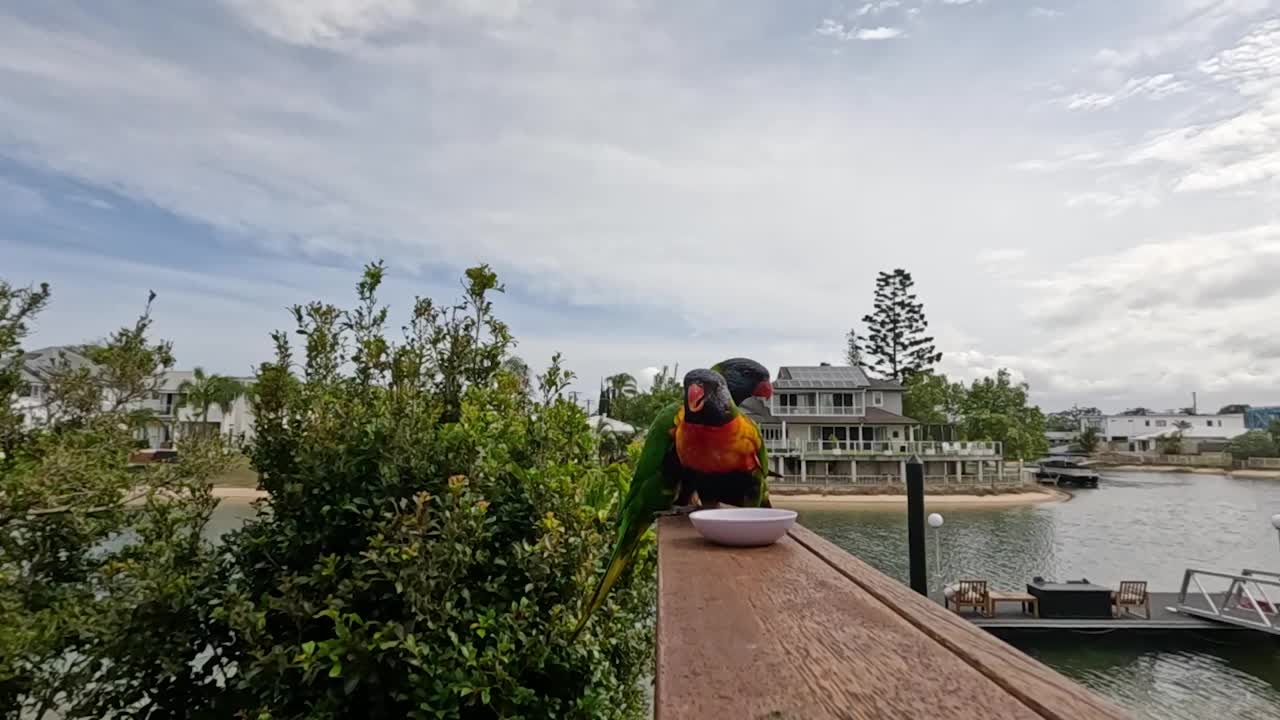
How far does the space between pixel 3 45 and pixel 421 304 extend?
424cm

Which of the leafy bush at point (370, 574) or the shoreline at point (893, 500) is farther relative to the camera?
the shoreline at point (893, 500)

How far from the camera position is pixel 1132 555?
1848 cm

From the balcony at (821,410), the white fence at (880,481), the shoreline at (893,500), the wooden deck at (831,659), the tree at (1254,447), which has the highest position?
the balcony at (821,410)

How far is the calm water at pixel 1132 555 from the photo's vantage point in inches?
361

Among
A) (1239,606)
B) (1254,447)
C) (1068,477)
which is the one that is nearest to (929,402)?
(1068,477)

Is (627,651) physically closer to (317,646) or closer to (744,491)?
(744,491)

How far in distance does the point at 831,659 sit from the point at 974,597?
12.6 m

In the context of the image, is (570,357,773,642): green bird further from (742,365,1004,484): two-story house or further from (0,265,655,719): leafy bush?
(742,365,1004,484): two-story house

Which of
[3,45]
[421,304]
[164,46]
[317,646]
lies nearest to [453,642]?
[317,646]

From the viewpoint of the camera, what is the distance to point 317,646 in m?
2.00

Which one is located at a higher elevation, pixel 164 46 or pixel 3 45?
pixel 164 46

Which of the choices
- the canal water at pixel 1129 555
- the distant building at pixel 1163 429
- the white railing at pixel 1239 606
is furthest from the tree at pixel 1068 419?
the white railing at pixel 1239 606

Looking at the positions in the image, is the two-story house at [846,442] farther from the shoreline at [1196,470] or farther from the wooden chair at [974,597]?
the shoreline at [1196,470]

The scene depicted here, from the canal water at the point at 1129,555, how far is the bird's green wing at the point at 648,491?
8.60ft
